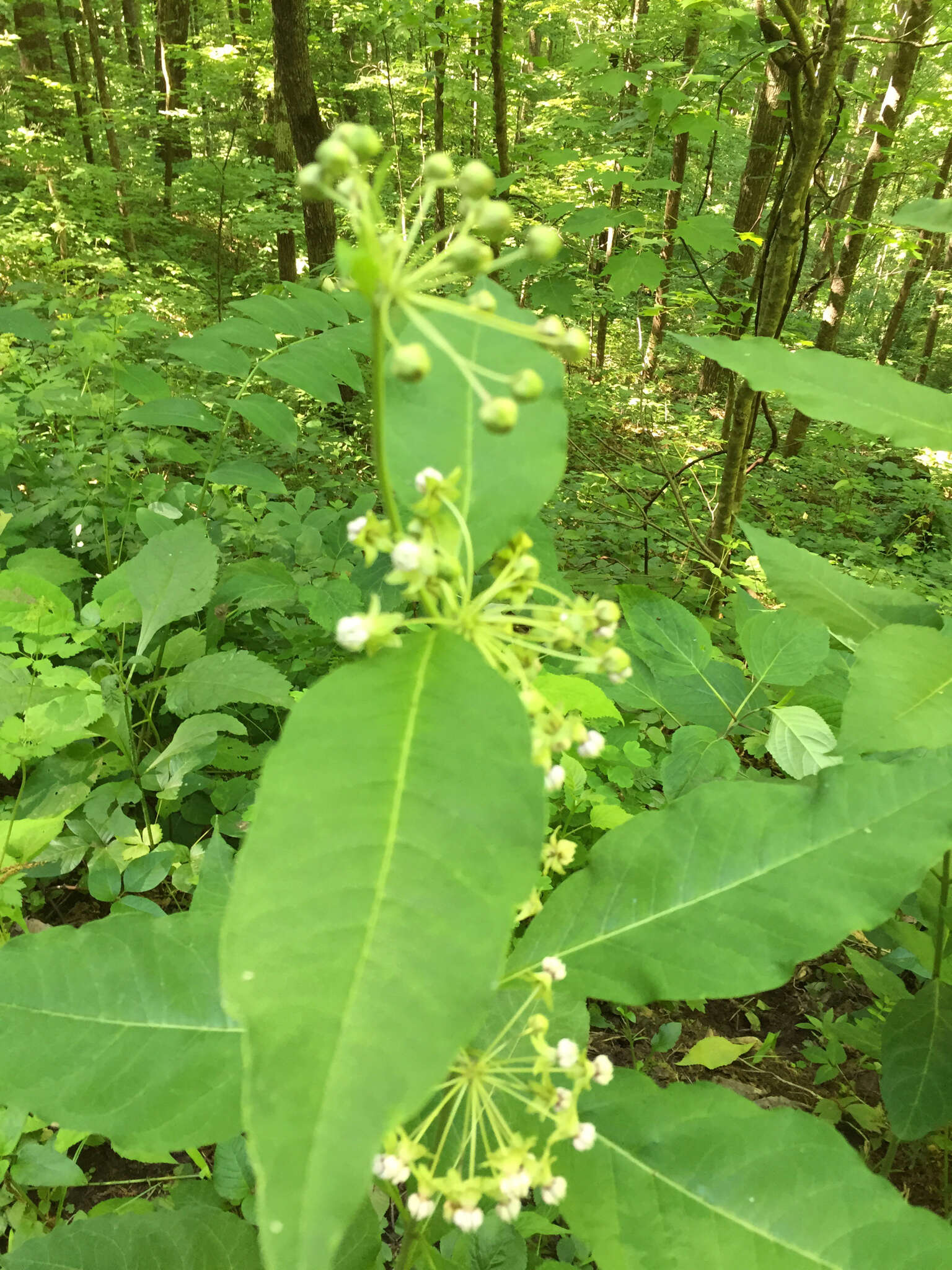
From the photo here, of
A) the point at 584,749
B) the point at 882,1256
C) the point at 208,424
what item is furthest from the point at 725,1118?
the point at 208,424

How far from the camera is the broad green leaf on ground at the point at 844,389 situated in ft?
3.91

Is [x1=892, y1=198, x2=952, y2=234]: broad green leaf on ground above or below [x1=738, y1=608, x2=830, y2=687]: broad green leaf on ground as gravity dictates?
above

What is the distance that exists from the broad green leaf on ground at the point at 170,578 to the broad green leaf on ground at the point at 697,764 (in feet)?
5.14

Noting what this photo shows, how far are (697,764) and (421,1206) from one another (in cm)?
140

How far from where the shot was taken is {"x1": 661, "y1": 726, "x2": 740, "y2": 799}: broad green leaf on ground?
2.01 meters

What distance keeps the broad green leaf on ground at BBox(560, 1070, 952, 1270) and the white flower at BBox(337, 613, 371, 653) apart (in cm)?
85

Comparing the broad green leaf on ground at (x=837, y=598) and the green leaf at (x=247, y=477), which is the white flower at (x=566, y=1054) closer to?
the broad green leaf on ground at (x=837, y=598)

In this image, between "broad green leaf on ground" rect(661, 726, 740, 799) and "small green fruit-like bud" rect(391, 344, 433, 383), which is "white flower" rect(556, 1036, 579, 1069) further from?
"broad green leaf on ground" rect(661, 726, 740, 799)

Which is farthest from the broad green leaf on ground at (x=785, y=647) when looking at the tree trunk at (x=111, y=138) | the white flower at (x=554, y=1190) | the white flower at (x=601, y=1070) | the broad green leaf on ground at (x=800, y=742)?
the tree trunk at (x=111, y=138)

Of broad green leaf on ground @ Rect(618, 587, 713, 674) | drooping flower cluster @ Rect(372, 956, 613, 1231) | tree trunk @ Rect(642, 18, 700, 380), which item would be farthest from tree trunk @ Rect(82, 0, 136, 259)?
drooping flower cluster @ Rect(372, 956, 613, 1231)

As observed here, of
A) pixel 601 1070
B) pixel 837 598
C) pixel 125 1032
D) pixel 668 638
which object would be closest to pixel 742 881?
pixel 601 1070

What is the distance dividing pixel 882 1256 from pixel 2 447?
4053mm

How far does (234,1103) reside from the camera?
1029 millimetres

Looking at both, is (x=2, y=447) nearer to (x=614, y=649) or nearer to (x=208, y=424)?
(x=208, y=424)
